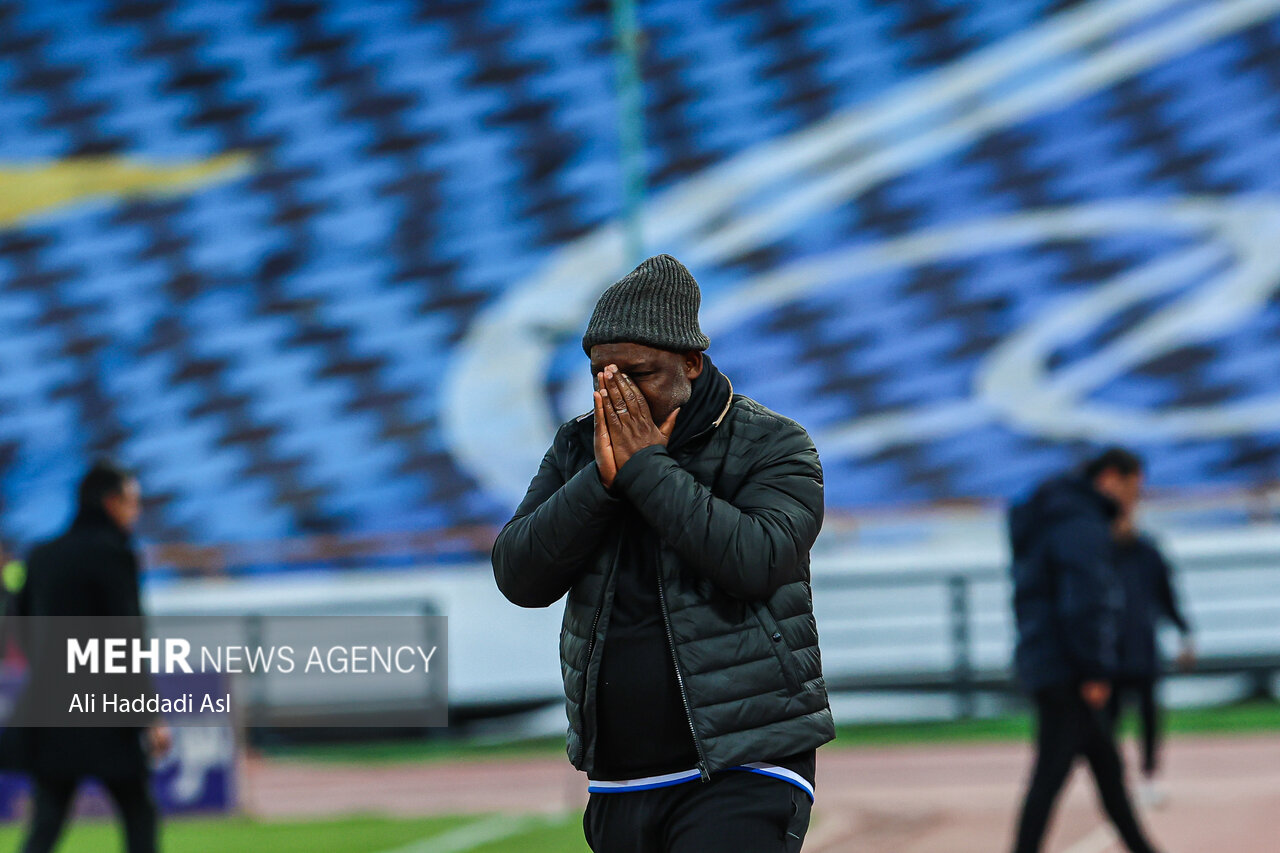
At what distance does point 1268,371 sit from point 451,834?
1133cm

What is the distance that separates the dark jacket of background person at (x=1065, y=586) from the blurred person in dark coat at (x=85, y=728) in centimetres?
305

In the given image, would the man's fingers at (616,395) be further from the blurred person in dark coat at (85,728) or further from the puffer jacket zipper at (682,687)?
the blurred person in dark coat at (85,728)

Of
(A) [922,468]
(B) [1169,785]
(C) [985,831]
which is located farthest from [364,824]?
(A) [922,468]

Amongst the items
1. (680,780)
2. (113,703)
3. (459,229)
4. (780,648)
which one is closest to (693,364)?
(780,648)

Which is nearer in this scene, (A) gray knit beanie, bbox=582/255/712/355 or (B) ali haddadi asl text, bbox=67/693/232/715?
(A) gray knit beanie, bbox=582/255/712/355

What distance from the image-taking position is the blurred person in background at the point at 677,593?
2.61m

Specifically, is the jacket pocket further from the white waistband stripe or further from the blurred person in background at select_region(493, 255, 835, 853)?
the white waistband stripe

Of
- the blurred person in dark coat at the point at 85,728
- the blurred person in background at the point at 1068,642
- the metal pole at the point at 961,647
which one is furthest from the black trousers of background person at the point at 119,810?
the metal pole at the point at 961,647

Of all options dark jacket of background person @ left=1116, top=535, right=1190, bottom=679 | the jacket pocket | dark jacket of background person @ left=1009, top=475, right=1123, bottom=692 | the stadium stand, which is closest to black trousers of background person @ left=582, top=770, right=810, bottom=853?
the jacket pocket

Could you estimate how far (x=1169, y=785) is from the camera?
348 inches

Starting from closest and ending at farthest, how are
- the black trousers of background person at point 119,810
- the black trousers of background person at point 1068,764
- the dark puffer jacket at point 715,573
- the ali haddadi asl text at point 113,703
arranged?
1. the dark puffer jacket at point 715,573
2. the ali haddadi asl text at point 113,703
3. the black trousers of background person at point 119,810
4. the black trousers of background person at point 1068,764

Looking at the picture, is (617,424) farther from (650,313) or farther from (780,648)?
(780,648)

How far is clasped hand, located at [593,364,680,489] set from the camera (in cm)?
264

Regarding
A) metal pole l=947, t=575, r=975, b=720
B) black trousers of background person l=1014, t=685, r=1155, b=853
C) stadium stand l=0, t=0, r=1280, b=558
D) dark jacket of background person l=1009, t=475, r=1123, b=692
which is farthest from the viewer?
stadium stand l=0, t=0, r=1280, b=558
